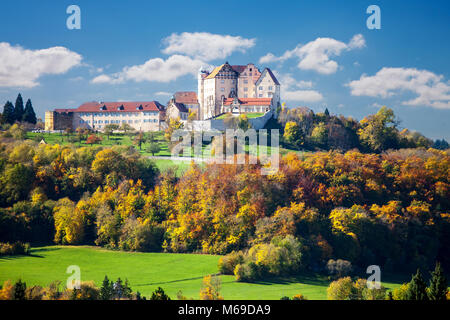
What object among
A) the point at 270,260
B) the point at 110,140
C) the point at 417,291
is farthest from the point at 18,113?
the point at 417,291

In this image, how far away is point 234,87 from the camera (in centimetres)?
8375

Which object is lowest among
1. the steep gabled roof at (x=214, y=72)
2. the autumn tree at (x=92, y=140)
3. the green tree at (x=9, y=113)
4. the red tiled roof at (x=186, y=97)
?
the autumn tree at (x=92, y=140)

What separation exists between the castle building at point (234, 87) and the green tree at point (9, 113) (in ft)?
93.5

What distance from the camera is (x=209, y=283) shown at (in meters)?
32.8

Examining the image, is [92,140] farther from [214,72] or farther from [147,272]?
[147,272]

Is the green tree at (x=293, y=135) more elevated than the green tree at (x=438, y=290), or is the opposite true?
the green tree at (x=293, y=135)

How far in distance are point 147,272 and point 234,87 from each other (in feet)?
161

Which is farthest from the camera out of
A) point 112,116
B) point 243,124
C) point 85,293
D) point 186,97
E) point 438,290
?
point 112,116

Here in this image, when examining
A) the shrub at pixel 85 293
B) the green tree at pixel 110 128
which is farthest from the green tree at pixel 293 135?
the shrub at pixel 85 293

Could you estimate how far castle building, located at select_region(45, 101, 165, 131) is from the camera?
3369 inches

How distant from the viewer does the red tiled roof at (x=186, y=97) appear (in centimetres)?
8612

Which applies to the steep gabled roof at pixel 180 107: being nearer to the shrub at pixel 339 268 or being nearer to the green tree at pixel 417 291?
the shrub at pixel 339 268

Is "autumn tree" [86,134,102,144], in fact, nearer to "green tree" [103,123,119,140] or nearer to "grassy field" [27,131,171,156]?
"grassy field" [27,131,171,156]
